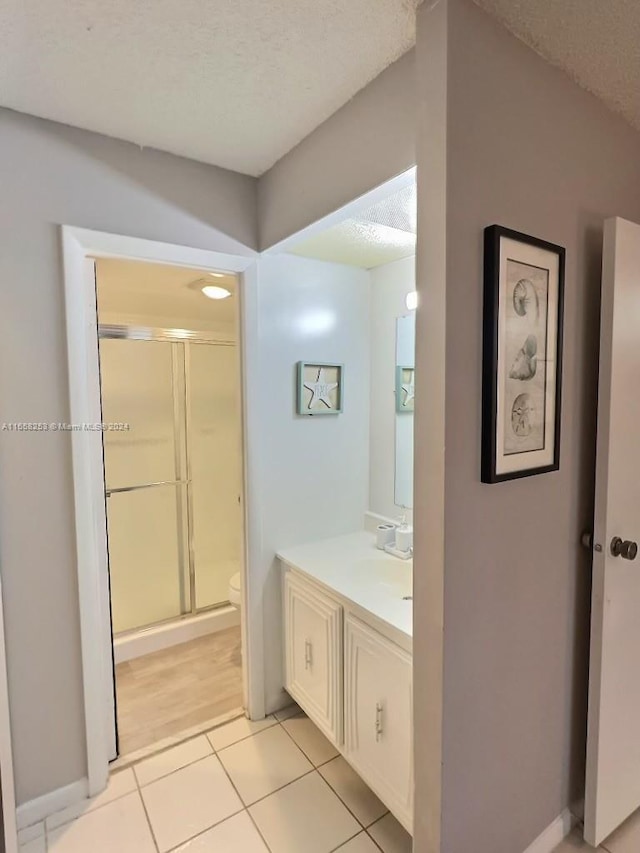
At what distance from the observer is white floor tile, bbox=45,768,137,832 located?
60.4 inches

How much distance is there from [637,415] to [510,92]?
1.00 metres

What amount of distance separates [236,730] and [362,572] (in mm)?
936

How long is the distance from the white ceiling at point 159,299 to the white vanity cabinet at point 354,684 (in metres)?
1.49

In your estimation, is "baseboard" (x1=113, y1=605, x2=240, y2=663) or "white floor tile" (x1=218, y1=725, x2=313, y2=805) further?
"baseboard" (x1=113, y1=605, x2=240, y2=663)

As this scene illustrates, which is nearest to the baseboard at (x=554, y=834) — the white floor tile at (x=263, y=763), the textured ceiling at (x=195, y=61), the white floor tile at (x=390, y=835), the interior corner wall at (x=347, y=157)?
the white floor tile at (x=390, y=835)

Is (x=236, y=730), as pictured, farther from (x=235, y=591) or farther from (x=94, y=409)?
(x=94, y=409)

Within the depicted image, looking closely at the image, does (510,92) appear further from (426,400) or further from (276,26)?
(426,400)

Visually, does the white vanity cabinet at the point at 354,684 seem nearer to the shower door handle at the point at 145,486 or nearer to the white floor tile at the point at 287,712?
the white floor tile at the point at 287,712

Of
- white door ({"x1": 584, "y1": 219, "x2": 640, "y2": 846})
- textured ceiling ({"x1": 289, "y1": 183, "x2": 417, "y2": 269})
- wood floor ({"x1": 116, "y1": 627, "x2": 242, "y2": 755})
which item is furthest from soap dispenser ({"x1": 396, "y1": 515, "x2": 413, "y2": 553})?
textured ceiling ({"x1": 289, "y1": 183, "x2": 417, "y2": 269})

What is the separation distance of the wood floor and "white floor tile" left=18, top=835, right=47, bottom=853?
37 centimetres

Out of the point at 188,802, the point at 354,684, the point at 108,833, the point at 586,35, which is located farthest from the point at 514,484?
the point at 108,833

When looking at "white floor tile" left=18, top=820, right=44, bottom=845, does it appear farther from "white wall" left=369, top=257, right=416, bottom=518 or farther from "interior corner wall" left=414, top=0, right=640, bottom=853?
"white wall" left=369, top=257, right=416, bottom=518

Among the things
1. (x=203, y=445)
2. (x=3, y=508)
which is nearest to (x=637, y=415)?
(x=3, y=508)

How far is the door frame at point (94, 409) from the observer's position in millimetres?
1522
